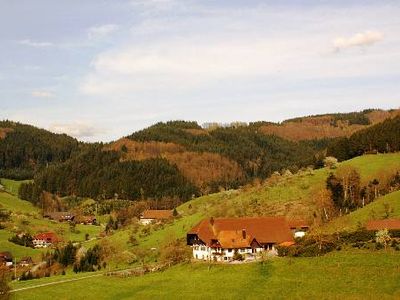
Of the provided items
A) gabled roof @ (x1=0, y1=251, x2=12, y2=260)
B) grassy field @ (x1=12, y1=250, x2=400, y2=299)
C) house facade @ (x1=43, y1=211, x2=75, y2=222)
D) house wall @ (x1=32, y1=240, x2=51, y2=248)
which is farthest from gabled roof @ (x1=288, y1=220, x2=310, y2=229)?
house facade @ (x1=43, y1=211, x2=75, y2=222)

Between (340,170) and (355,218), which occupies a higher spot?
(340,170)

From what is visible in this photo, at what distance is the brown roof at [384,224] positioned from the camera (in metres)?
70.8

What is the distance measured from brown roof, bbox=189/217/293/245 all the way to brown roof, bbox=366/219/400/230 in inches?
691

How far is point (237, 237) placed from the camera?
283 feet

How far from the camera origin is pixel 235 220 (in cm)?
9194

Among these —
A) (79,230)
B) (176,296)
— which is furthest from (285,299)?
(79,230)

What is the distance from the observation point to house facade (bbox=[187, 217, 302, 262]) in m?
84.4

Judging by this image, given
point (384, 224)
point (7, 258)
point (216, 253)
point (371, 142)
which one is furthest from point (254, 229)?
point (7, 258)

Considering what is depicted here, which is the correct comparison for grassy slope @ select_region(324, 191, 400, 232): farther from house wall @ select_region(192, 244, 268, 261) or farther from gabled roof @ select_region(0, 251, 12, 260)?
gabled roof @ select_region(0, 251, 12, 260)

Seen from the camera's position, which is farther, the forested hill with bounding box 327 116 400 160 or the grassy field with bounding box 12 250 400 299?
the forested hill with bounding box 327 116 400 160

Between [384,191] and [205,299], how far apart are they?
180 ft

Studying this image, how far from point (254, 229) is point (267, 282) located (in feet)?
103

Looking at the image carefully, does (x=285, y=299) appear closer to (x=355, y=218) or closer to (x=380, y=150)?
(x=355, y=218)

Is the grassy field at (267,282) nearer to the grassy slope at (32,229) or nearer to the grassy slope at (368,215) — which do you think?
the grassy slope at (368,215)
